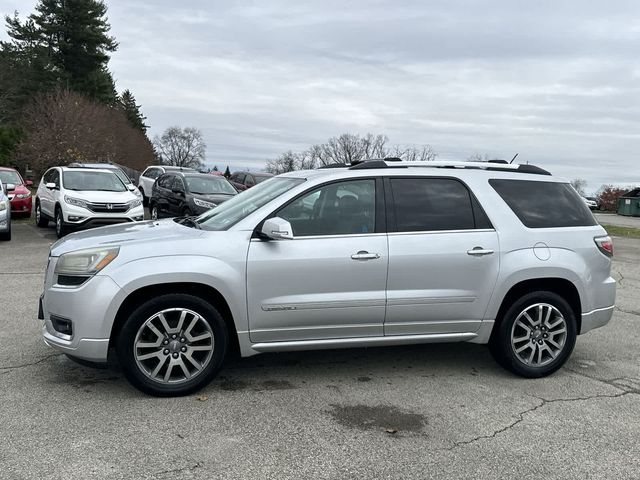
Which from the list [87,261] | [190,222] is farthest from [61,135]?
[87,261]

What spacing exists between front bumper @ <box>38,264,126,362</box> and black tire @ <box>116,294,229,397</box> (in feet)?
0.41

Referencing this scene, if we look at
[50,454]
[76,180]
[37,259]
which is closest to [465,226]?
[50,454]

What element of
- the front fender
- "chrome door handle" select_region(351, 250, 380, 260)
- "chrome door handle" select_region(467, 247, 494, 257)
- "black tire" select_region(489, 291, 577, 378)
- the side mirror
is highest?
the side mirror

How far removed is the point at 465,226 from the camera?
4.66 m

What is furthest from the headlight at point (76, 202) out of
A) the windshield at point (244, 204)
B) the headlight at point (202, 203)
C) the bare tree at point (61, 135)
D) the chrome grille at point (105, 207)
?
the bare tree at point (61, 135)

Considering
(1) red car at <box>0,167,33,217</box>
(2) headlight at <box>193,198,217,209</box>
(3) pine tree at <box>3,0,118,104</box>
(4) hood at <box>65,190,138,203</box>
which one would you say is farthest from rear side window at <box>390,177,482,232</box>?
(3) pine tree at <box>3,0,118,104</box>

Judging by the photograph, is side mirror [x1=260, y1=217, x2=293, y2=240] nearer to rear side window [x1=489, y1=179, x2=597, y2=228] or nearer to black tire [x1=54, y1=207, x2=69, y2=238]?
rear side window [x1=489, y1=179, x2=597, y2=228]

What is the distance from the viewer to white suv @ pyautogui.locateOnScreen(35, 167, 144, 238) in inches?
499

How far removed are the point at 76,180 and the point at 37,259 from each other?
149 inches

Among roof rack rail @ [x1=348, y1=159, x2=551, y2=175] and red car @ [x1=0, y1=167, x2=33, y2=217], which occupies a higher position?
roof rack rail @ [x1=348, y1=159, x2=551, y2=175]

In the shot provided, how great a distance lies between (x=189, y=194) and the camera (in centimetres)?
1399

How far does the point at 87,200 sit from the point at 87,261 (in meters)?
9.38

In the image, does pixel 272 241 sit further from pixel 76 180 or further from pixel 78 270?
pixel 76 180

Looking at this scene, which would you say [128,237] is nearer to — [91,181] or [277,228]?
[277,228]
